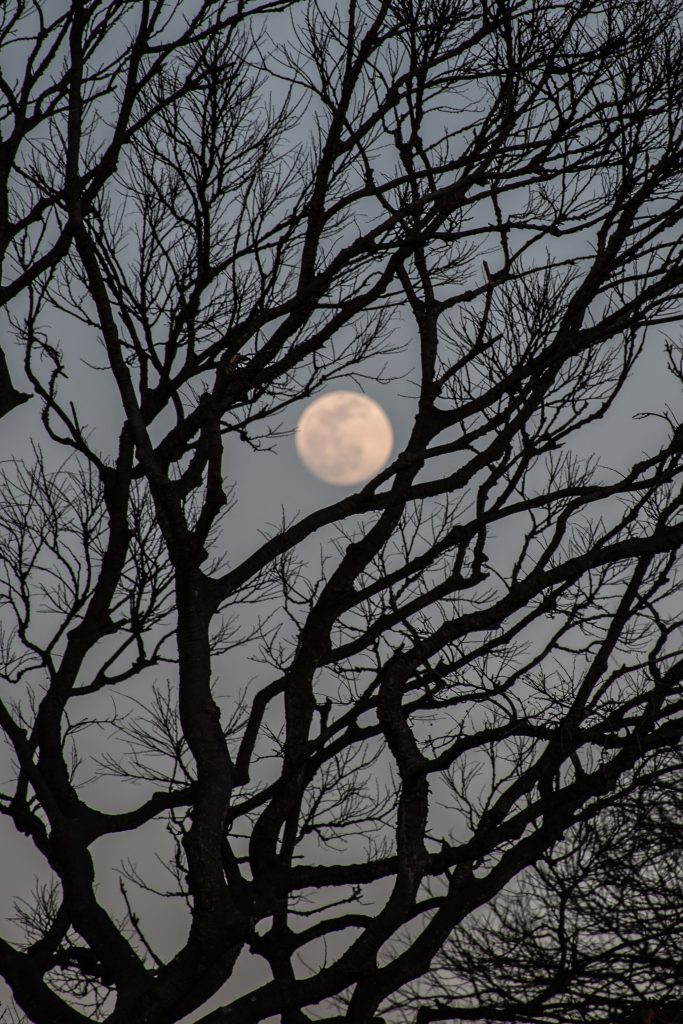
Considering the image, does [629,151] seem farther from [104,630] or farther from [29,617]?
[29,617]

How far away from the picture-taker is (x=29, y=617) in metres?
8.15

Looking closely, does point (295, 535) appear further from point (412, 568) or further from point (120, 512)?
point (120, 512)

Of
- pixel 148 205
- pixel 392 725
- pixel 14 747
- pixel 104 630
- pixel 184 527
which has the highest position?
pixel 148 205

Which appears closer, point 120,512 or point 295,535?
point 295,535

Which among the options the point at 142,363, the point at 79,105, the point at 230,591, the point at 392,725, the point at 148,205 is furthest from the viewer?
the point at 148,205

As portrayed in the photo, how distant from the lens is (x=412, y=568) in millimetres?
6227

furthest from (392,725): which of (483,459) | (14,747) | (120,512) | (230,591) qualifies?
(14,747)

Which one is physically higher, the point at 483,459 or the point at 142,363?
the point at 142,363

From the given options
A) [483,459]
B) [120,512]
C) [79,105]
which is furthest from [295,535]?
[79,105]

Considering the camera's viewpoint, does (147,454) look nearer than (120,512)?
Yes

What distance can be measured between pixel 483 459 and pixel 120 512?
2.92 metres

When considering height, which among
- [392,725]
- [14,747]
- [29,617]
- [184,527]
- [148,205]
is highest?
[148,205]

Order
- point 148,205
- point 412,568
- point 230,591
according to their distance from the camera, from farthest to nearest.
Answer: point 148,205 → point 412,568 → point 230,591

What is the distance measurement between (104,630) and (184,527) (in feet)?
10.3
